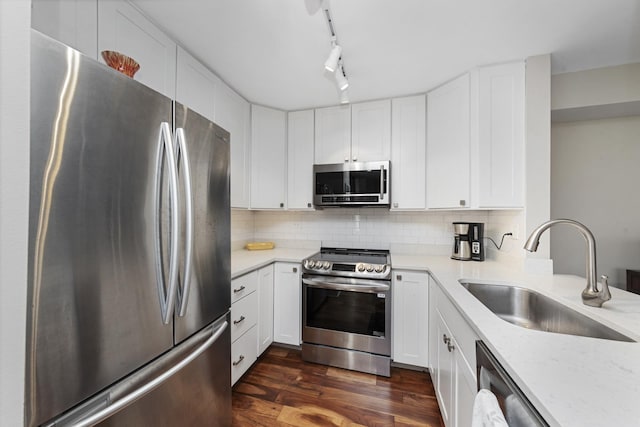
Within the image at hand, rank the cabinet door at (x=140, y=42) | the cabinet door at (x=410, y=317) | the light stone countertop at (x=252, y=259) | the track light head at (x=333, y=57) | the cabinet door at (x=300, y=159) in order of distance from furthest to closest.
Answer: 1. the cabinet door at (x=300, y=159)
2. the cabinet door at (x=410, y=317)
3. the light stone countertop at (x=252, y=259)
4. the track light head at (x=333, y=57)
5. the cabinet door at (x=140, y=42)

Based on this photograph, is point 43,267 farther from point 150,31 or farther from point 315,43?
point 315,43

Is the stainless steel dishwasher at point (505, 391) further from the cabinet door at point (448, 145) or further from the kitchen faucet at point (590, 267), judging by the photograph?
the cabinet door at point (448, 145)

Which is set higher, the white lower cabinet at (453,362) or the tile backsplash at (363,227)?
the tile backsplash at (363,227)

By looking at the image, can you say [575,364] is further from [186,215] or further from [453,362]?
[186,215]

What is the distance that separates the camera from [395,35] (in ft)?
5.09

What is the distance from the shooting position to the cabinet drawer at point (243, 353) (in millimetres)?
1787

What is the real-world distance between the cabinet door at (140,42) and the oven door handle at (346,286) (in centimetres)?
173

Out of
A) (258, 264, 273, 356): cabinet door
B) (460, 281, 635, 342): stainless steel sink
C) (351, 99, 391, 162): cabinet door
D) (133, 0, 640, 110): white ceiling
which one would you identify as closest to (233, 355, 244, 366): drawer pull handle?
(258, 264, 273, 356): cabinet door

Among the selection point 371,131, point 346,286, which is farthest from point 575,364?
point 371,131

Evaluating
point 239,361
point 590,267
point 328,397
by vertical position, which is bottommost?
point 328,397

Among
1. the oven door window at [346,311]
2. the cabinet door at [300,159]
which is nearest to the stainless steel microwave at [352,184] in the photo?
the cabinet door at [300,159]

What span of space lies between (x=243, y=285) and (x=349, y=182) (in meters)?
1.35

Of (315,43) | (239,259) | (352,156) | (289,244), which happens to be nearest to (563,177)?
(352,156)

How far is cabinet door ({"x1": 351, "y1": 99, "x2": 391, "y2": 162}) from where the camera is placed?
2420mm
